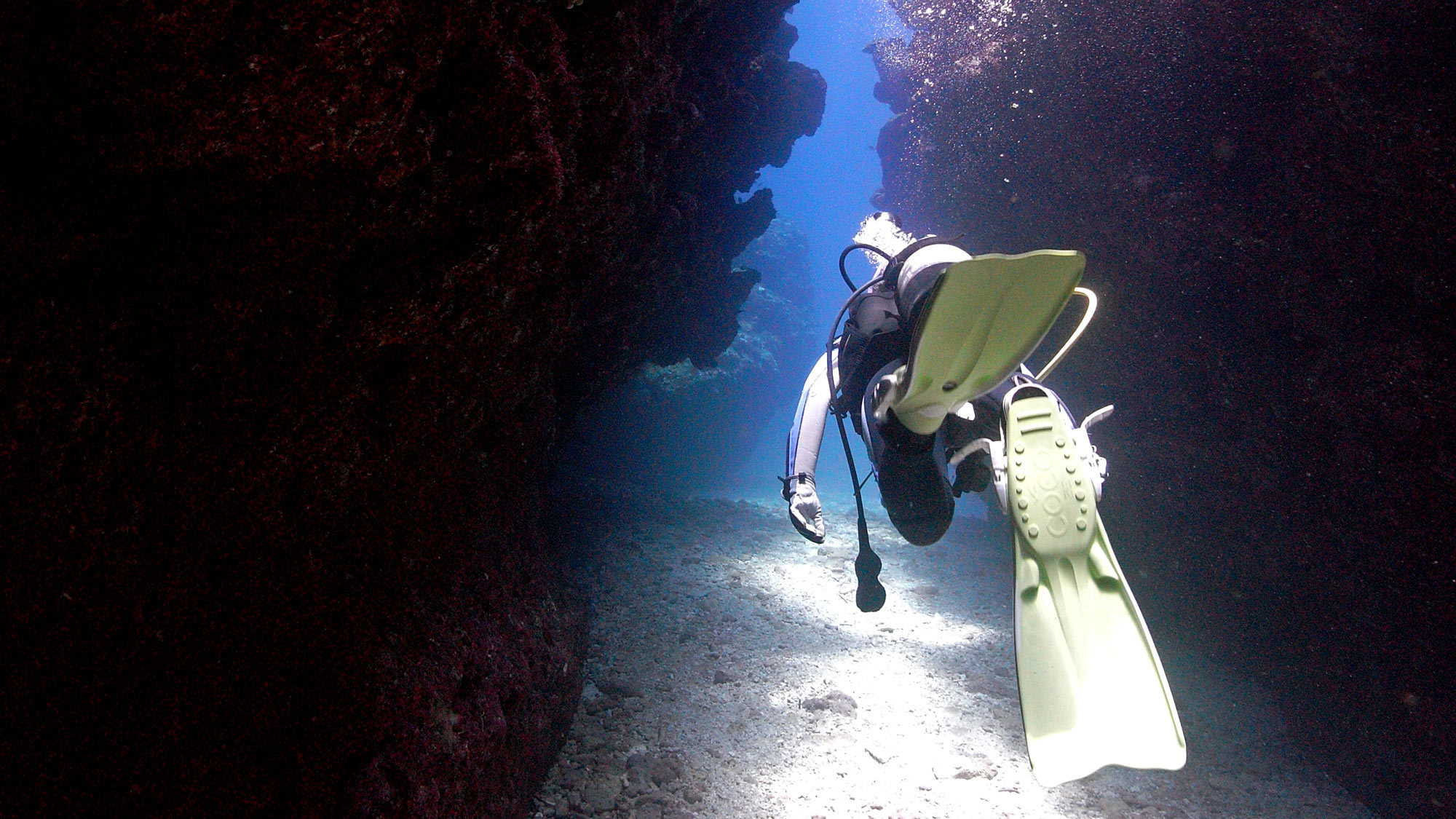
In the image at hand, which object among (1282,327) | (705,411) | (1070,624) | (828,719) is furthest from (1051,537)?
(705,411)

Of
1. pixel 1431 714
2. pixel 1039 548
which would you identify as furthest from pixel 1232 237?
pixel 1039 548

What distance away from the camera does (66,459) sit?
1531mm

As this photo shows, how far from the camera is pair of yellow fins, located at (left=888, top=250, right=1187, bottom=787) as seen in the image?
2.21 meters

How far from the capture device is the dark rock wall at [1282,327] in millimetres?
4094

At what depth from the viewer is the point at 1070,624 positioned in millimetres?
2373

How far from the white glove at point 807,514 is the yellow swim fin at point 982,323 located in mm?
1085

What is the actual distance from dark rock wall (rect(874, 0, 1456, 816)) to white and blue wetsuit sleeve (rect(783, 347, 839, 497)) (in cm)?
397

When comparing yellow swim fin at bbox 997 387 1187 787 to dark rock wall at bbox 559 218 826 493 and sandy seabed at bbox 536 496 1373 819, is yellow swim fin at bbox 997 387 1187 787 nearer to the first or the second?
sandy seabed at bbox 536 496 1373 819

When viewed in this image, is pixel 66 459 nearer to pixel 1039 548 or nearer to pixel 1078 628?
pixel 1039 548

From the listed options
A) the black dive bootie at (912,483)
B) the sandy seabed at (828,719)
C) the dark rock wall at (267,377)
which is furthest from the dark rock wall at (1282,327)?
the dark rock wall at (267,377)

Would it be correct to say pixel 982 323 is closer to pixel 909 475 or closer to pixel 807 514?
pixel 909 475

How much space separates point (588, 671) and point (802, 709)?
155 cm

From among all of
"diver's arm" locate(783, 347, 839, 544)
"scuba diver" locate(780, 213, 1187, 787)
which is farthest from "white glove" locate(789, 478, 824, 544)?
"scuba diver" locate(780, 213, 1187, 787)

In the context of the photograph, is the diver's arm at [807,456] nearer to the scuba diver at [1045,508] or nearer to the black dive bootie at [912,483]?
the black dive bootie at [912,483]
